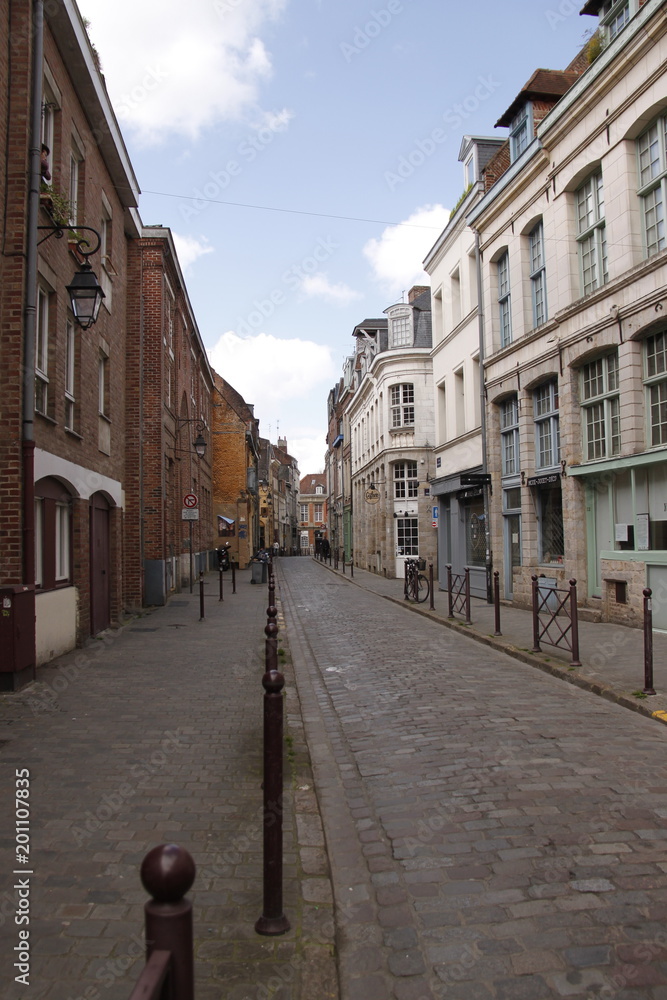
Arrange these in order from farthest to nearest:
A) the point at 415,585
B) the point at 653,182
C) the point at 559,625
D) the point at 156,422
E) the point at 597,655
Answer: the point at 415,585
the point at 156,422
the point at 653,182
the point at 559,625
the point at 597,655

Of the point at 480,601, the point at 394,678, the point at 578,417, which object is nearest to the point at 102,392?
the point at 394,678

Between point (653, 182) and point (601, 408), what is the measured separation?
3.79 metres

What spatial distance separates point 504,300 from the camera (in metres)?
17.4

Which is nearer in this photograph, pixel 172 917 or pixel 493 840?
pixel 172 917

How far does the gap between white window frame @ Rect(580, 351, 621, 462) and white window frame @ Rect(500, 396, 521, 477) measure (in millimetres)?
2856

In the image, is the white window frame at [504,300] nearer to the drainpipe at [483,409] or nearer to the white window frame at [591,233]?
the drainpipe at [483,409]

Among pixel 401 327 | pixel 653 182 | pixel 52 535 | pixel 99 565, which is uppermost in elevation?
pixel 401 327

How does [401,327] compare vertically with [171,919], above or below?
above

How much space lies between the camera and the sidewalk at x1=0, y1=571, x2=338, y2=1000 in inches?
110

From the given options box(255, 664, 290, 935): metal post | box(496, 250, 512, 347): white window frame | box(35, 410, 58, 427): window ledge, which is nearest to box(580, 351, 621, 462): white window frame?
box(496, 250, 512, 347): white window frame

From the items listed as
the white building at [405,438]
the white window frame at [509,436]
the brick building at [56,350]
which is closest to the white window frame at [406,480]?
the white building at [405,438]

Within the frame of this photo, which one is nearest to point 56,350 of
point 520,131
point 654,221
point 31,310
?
point 31,310

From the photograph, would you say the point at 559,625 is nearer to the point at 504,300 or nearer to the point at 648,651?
the point at 648,651

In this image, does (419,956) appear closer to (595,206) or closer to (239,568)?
(595,206)
